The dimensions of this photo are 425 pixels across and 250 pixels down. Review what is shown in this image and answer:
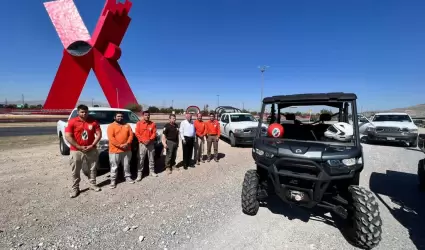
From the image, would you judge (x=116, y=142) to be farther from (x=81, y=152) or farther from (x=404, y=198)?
(x=404, y=198)

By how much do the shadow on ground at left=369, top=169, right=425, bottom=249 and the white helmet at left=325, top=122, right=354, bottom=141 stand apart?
165 cm

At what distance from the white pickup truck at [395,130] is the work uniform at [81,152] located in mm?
12788

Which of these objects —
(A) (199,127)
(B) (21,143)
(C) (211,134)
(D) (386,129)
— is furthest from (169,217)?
(D) (386,129)

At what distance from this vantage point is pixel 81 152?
177 inches

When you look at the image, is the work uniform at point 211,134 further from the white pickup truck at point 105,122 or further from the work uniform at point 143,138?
the work uniform at point 143,138

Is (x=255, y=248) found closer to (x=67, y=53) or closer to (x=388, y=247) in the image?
(x=388, y=247)

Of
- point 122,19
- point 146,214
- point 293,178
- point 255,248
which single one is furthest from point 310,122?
point 122,19

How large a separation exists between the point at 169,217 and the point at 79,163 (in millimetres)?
2279

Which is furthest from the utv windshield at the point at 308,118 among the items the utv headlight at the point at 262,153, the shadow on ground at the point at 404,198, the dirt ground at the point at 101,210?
the dirt ground at the point at 101,210

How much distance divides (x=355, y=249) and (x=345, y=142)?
1423mm

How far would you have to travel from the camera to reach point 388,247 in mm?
2924

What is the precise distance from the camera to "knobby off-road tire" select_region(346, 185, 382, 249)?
275cm

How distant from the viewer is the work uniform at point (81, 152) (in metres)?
4.43

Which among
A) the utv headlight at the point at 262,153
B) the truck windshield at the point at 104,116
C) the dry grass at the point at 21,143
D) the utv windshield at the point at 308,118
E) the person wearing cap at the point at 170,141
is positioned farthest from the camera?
the dry grass at the point at 21,143
